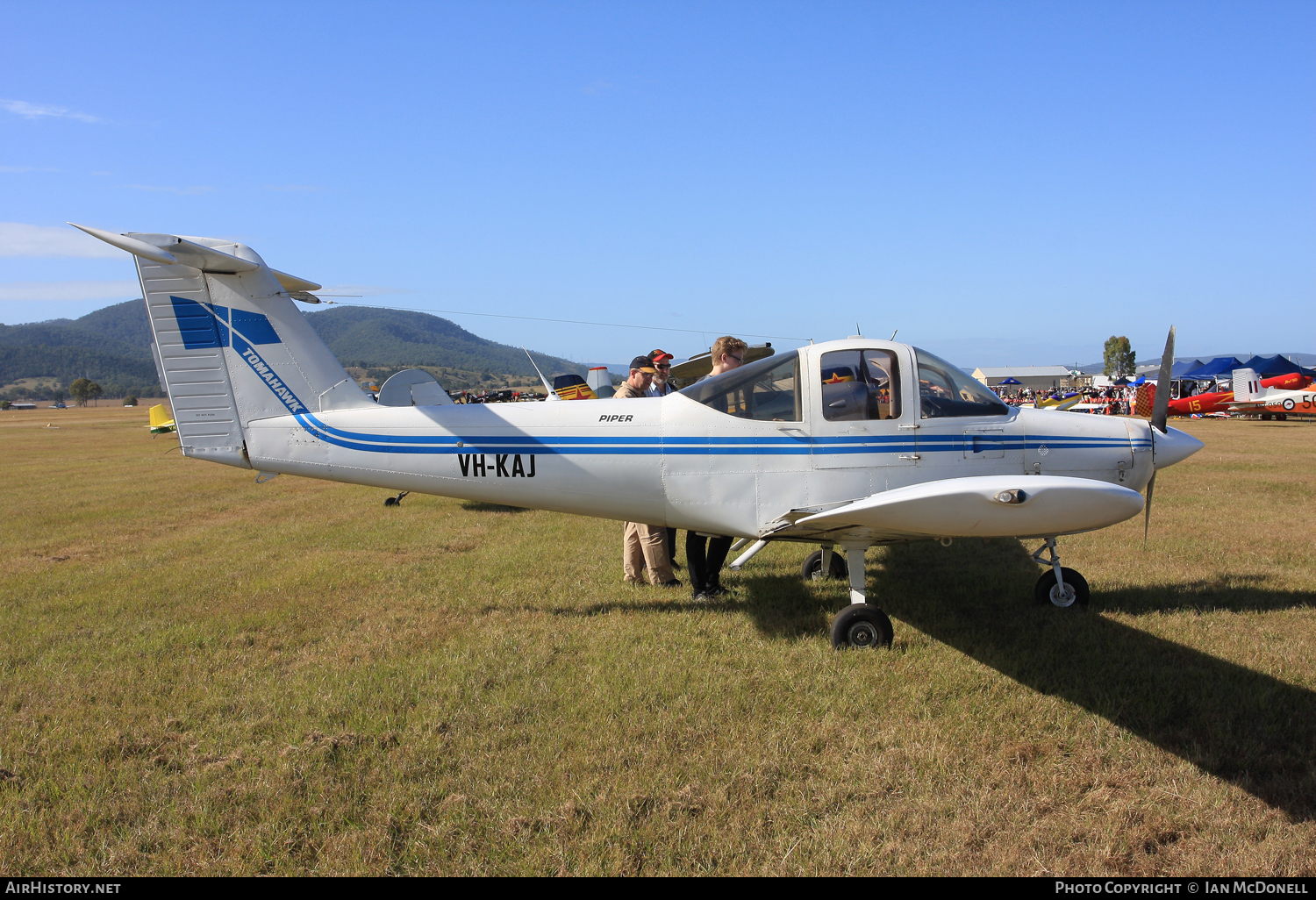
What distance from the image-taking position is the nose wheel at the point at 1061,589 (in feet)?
19.7

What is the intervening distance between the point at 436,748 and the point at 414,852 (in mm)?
817

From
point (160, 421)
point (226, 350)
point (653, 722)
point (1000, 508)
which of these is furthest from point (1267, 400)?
point (160, 421)

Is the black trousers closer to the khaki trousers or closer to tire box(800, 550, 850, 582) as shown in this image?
the khaki trousers

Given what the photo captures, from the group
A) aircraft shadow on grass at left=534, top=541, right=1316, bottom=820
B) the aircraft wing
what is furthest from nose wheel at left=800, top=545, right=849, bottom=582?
the aircraft wing

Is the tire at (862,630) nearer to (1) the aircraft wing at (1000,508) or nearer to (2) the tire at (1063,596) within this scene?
(1) the aircraft wing at (1000,508)

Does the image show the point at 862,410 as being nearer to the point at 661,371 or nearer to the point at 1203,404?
the point at 661,371

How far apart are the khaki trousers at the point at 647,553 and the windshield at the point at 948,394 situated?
2.83 m

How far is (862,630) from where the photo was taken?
510cm

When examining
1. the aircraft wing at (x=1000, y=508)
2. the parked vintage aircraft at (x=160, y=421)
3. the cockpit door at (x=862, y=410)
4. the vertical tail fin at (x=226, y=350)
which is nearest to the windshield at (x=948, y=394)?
the cockpit door at (x=862, y=410)

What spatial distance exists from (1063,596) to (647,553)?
3626 mm

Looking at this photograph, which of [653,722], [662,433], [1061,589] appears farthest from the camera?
[1061,589]

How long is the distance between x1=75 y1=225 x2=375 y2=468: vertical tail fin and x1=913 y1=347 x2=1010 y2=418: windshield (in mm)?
4443

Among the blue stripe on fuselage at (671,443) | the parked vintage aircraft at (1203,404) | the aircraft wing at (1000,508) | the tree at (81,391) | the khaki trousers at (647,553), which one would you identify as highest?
the tree at (81,391)

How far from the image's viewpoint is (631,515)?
5.75 m
